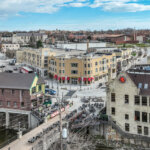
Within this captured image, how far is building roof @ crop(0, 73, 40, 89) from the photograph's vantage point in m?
47.2

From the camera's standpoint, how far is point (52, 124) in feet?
133

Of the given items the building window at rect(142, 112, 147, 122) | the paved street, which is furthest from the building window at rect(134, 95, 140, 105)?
the paved street

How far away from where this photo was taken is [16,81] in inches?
1903

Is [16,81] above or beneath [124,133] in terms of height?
above

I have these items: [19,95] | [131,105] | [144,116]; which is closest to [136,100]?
[131,105]

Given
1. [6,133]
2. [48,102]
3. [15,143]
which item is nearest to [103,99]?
[48,102]

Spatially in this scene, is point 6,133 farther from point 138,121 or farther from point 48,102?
point 138,121

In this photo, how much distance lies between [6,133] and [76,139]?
14929 mm

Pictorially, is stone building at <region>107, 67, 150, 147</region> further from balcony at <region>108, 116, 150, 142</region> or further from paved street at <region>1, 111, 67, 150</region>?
paved street at <region>1, 111, 67, 150</region>

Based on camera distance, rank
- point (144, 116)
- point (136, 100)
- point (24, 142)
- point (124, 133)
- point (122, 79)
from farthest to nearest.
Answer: point (122, 79), point (124, 133), point (136, 100), point (144, 116), point (24, 142)

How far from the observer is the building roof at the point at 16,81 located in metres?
47.2

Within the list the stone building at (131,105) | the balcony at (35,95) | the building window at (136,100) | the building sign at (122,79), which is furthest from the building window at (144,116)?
the balcony at (35,95)

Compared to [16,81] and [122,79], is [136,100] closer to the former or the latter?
[122,79]

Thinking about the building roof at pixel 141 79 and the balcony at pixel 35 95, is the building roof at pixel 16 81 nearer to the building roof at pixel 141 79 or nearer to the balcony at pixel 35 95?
the balcony at pixel 35 95
